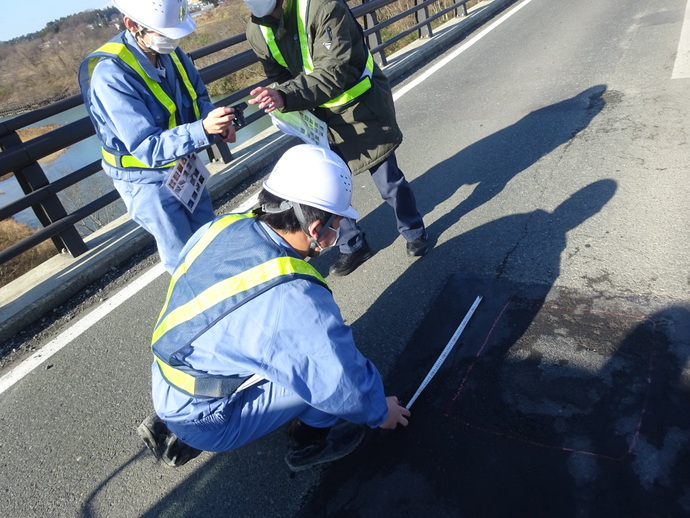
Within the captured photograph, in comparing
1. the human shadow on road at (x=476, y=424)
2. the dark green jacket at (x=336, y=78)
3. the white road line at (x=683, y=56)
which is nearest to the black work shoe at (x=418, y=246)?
the human shadow on road at (x=476, y=424)

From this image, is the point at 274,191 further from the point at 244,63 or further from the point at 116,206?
the point at 116,206

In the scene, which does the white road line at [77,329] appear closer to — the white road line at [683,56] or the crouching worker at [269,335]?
the crouching worker at [269,335]

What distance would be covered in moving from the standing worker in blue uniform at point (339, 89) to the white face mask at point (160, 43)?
0.48m

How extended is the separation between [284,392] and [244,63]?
17.0 ft

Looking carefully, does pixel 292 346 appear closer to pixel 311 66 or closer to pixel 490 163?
pixel 311 66

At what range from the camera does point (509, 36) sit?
30.0 ft

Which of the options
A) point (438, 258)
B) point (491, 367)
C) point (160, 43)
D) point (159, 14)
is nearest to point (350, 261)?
point (438, 258)

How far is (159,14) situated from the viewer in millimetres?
2553

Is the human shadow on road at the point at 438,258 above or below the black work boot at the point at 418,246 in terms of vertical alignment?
below

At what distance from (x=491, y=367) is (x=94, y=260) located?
3.48 metres

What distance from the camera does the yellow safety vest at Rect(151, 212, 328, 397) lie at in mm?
1778

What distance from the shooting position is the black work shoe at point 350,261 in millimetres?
3680

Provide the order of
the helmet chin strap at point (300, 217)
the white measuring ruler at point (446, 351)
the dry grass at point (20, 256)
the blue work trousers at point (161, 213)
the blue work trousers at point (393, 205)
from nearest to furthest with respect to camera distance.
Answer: the helmet chin strap at point (300, 217) → the white measuring ruler at point (446, 351) → the blue work trousers at point (161, 213) → the blue work trousers at point (393, 205) → the dry grass at point (20, 256)

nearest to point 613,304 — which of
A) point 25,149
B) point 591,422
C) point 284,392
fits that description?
point 591,422
